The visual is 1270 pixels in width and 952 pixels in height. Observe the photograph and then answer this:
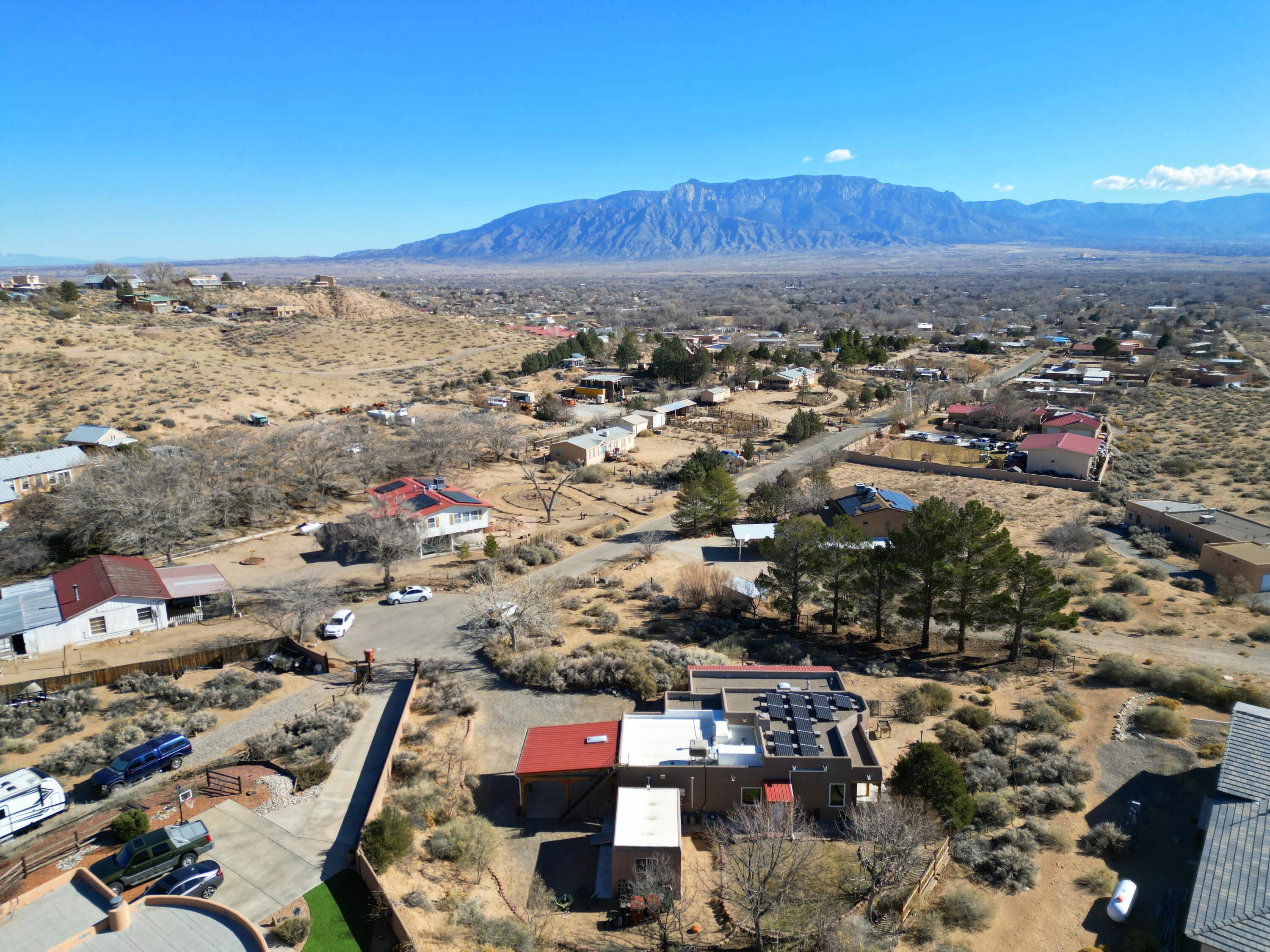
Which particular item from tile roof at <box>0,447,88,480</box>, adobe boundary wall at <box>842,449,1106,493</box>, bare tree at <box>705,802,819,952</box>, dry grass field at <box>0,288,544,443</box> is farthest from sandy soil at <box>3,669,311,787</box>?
adobe boundary wall at <box>842,449,1106,493</box>

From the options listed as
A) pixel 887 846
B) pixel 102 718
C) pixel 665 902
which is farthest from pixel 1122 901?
pixel 102 718

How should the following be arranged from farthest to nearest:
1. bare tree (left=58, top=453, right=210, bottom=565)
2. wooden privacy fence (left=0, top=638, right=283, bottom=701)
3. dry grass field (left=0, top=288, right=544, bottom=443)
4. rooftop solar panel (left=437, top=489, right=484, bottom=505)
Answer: dry grass field (left=0, top=288, right=544, bottom=443)
rooftop solar panel (left=437, top=489, right=484, bottom=505)
bare tree (left=58, top=453, right=210, bottom=565)
wooden privacy fence (left=0, top=638, right=283, bottom=701)

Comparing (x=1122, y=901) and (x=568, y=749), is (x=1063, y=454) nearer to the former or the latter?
(x=1122, y=901)

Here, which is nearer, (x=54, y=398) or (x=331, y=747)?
(x=331, y=747)

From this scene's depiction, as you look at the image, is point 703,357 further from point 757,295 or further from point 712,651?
point 757,295

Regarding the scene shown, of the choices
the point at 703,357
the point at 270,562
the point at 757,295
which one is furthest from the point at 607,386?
the point at 757,295

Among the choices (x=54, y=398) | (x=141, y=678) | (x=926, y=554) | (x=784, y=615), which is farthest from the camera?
(x=54, y=398)

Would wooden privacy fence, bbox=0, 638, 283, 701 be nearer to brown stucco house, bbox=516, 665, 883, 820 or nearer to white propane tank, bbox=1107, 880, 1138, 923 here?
brown stucco house, bbox=516, 665, 883, 820
